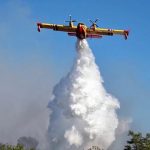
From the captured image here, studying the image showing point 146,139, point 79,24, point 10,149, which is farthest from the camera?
point 10,149

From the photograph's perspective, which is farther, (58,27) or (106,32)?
(106,32)

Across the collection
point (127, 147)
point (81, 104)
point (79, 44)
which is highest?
point (79, 44)

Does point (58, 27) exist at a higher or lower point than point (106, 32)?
lower

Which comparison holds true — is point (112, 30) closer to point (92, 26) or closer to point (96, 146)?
point (92, 26)

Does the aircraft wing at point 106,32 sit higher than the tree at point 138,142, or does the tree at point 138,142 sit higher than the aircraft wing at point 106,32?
the aircraft wing at point 106,32

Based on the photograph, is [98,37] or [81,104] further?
[81,104]

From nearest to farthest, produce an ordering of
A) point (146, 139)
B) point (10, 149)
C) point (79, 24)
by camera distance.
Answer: point (79, 24)
point (146, 139)
point (10, 149)

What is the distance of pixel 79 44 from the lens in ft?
446

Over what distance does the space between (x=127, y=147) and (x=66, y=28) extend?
3856cm

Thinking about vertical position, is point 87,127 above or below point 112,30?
below

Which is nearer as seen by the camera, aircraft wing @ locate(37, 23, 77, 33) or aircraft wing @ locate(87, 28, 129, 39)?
aircraft wing @ locate(37, 23, 77, 33)

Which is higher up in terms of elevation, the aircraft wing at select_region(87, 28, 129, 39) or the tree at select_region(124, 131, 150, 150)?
the aircraft wing at select_region(87, 28, 129, 39)

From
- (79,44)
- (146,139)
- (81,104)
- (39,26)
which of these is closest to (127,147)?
(146,139)

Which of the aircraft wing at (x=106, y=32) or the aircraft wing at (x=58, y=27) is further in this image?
the aircraft wing at (x=106, y=32)
